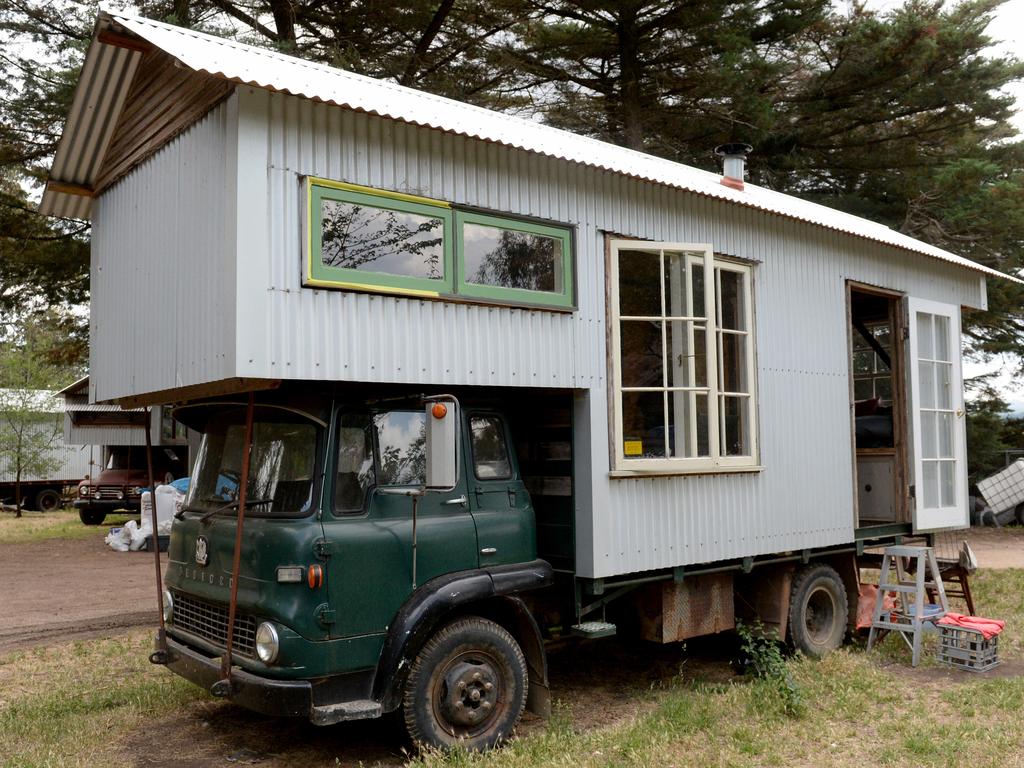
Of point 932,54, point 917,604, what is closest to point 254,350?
point 917,604

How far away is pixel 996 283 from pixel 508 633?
14.4 meters

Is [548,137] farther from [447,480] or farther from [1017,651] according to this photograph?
[1017,651]

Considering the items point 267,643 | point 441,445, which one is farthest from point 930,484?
point 267,643

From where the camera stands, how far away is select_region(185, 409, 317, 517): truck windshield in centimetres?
523

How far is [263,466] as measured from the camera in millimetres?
5438

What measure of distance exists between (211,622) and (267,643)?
68 cm

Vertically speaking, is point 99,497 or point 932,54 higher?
point 932,54

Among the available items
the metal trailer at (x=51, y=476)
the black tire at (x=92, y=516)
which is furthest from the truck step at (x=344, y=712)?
the metal trailer at (x=51, y=476)

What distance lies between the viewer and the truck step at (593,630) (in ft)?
20.1

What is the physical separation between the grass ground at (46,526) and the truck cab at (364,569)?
15.0 metres

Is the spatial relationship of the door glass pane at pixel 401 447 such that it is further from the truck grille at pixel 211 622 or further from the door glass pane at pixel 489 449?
the truck grille at pixel 211 622

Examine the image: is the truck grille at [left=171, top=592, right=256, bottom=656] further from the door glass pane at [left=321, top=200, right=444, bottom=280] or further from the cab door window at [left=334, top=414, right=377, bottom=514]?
the door glass pane at [left=321, top=200, right=444, bottom=280]

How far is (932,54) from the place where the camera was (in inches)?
599

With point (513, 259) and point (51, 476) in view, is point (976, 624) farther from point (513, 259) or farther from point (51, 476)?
point (51, 476)
